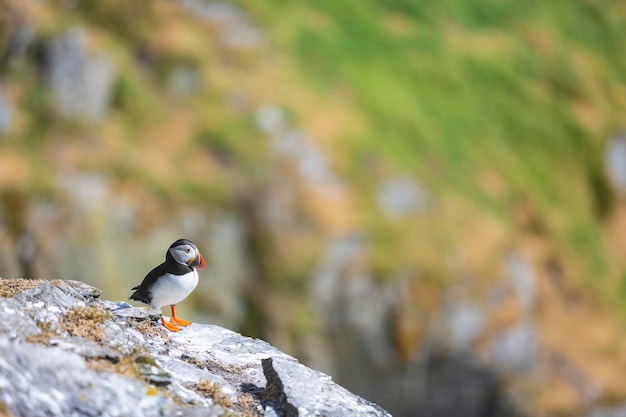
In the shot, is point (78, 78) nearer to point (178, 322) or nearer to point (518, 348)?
point (518, 348)

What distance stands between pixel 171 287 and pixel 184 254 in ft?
1.54

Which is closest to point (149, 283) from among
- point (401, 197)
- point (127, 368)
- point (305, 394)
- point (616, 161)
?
point (127, 368)

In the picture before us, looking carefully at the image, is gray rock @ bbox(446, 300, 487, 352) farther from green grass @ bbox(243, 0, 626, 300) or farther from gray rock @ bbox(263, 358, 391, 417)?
gray rock @ bbox(263, 358, 391, 417)

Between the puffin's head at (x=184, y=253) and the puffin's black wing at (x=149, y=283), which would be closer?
the puffin's head at (x=184, y=253)

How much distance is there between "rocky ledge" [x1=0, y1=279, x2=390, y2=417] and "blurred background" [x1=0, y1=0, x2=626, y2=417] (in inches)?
758

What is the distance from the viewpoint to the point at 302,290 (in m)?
31.7

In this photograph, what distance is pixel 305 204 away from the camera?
3244cm

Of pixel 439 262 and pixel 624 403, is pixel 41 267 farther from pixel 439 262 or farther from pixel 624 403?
pixel 624 403

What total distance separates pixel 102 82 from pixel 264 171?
23.8 feet

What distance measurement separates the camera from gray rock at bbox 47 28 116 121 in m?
32.5

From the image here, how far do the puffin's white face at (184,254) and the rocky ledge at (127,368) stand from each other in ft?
2.61

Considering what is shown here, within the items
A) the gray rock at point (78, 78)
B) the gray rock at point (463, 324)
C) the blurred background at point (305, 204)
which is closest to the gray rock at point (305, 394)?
the blurred background at point (305, 204)

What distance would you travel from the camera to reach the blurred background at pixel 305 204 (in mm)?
30859

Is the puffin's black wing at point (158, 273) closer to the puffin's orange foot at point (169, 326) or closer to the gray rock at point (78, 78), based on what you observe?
the puffin's orange foot at point (169, 326)
